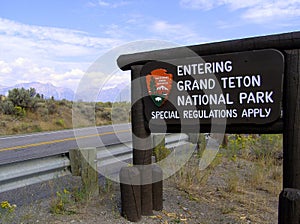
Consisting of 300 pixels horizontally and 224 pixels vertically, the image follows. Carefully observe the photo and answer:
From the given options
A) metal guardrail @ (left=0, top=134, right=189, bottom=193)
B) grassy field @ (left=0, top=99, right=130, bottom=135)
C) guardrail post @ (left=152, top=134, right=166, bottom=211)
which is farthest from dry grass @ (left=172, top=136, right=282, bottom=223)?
grassy field @ (left=0, top=99, right=130, bottom=135)

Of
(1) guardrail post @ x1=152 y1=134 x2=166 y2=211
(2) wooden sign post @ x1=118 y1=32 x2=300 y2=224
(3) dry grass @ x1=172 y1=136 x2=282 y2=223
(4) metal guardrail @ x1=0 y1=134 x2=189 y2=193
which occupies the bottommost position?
(3) dry grass @ x1=172 y1=136 x2=282 y2=223

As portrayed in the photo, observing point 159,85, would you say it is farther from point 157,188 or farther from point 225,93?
point 157,188

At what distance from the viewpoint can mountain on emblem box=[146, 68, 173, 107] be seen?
3.55 metres

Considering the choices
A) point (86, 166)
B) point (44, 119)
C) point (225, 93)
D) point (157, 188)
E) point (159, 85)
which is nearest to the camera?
point (225, 93)

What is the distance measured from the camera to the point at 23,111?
1930 centimetres

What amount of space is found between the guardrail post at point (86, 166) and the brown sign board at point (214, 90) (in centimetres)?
103

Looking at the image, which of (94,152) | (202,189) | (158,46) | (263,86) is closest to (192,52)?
(158,46)

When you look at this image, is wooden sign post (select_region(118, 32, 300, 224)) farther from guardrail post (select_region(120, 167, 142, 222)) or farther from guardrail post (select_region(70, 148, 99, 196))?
guardrail post (select_region(70, 148, 99, 196))

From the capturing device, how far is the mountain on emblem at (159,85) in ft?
11.6

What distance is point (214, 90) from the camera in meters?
3.24

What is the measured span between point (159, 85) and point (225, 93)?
0.79 meters

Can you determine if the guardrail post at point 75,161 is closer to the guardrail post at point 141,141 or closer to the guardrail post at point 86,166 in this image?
the guardrail post at point 86,166

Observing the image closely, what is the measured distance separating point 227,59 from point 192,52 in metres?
0.41

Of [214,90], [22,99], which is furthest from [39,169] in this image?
[22,99]
